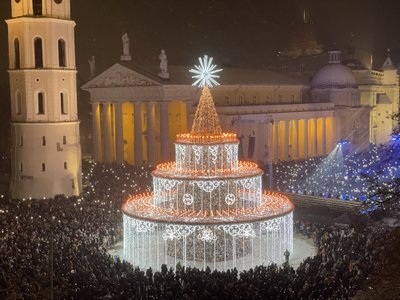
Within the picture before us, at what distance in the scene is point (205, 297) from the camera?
21734 mm

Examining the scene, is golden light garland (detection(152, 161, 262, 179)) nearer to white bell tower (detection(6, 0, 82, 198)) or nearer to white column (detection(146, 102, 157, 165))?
white bell tower (detection(6, 0, 82, 198))

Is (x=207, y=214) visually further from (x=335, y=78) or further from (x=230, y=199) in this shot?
(x=335, y=78)

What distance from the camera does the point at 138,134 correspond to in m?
57.9

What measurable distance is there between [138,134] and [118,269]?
3356 cm

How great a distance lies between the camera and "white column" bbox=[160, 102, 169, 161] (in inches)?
2226

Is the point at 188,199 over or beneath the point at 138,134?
beneath

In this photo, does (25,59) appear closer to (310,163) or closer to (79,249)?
(79,249)

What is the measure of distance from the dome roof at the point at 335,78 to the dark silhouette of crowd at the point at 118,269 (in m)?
45.0

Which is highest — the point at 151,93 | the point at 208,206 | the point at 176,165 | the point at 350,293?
the point at 151,93

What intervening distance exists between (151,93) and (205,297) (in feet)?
121

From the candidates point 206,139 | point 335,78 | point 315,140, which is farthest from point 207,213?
point 335,78

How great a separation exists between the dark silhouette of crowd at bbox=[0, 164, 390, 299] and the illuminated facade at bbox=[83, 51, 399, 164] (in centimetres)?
2396

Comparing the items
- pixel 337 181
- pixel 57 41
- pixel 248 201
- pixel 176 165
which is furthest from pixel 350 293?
pixel 57 41

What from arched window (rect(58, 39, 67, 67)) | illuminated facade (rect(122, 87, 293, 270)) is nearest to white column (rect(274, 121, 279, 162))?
arched window (rect(58, 39, 67, 67))
